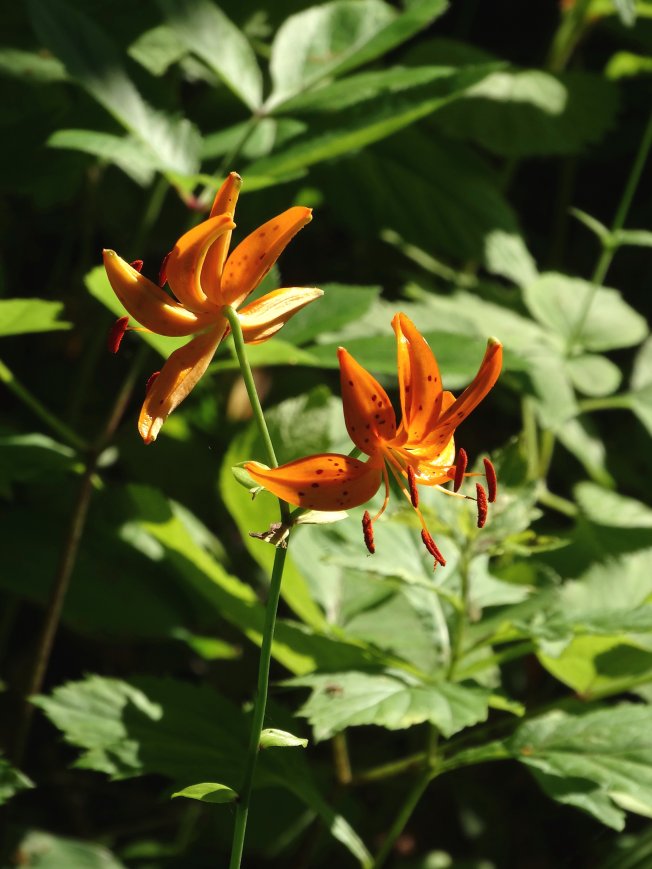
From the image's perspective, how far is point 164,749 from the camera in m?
1.19

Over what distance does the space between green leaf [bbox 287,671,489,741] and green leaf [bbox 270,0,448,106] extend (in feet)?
2.70

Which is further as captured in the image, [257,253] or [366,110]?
[366,110]

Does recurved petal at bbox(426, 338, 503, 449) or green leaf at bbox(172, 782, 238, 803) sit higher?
recurved petal at bbox(426, 338, 503, 449)

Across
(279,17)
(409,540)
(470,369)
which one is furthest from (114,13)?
(409,540)

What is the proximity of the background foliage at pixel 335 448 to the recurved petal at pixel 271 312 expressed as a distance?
0.34m

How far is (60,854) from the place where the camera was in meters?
1.51

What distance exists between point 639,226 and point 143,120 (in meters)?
1.55

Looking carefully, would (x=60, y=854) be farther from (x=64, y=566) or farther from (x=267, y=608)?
(x=267, y=608)

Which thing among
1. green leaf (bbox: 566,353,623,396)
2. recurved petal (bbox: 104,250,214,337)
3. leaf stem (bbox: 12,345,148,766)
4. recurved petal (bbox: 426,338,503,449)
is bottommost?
leaf stem (bbox: 12,345,148,766)

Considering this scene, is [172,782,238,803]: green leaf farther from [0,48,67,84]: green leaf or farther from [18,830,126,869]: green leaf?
[0,48,67,84]: green leaf

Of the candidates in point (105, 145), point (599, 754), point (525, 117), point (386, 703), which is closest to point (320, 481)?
point (386, 703)

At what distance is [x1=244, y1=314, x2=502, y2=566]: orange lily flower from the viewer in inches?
28.8

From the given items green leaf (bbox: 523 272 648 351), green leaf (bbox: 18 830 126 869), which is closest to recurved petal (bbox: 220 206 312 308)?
green leaf (bbox: 18 830 126 869)

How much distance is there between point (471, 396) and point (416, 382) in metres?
0.04
